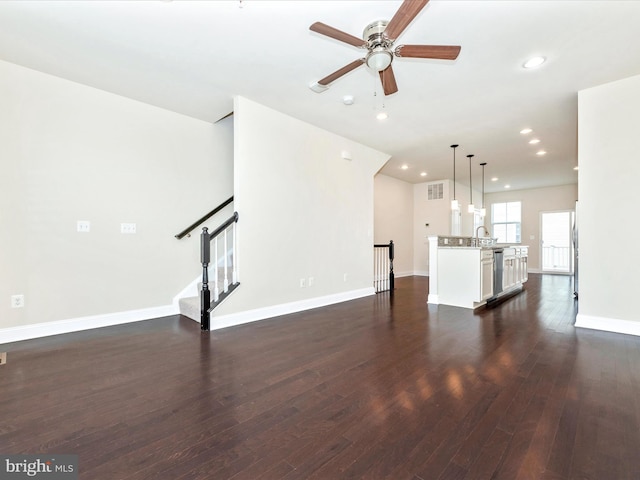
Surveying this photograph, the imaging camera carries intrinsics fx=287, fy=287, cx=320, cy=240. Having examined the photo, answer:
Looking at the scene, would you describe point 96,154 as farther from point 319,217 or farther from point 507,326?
point 507,326

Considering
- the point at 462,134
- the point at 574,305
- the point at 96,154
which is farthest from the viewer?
the point at 462,134

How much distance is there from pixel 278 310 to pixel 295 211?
1.48m

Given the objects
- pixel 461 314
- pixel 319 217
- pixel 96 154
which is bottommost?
pixel 461 314

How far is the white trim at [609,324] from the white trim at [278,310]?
3.09m

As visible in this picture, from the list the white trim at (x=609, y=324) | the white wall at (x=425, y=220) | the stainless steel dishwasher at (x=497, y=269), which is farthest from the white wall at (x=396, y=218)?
the white trim at (x=609, y=324)

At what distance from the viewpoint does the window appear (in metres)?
10.2

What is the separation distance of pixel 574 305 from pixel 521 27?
14.5 feet

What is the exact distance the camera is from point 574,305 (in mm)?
4711

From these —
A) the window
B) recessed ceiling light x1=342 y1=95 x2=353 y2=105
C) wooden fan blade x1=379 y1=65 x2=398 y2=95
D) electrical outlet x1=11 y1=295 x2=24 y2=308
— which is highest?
recessed ceiling light x1=342 y1=95 x2=353 y2=105

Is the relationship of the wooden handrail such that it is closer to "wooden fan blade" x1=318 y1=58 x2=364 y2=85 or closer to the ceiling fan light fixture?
"wooden fan blade" x1=318 y1=58 x2=364 y2=85

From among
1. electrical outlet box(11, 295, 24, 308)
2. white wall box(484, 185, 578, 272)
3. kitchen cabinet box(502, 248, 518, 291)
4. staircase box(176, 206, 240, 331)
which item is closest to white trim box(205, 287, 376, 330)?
staircase box(176, 206, 240, 331)

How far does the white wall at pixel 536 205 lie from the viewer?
30.2ft

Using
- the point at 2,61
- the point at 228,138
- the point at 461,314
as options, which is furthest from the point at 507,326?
the point at 2,61

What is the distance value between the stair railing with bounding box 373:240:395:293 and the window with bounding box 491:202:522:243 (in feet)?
19.9
